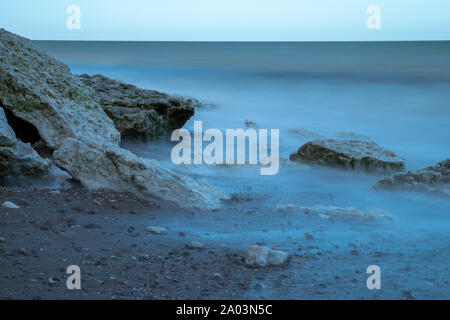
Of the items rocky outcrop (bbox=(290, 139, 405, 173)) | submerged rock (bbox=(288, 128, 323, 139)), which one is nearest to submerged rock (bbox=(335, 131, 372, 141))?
submerged rock (bbox=(288, 128, 323, 139))

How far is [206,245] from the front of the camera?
3.26m

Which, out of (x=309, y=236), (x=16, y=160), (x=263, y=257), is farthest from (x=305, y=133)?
(x=263, y=257)

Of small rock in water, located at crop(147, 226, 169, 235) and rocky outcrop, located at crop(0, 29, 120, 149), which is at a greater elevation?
rocky outcrop, located at crop(0, 29, 120, 149)

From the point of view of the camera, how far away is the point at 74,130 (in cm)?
462

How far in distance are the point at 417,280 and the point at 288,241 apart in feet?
2.88

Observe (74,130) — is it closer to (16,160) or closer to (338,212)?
(16,160)

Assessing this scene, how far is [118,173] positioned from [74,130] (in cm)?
81

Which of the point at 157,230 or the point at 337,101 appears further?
the point at 337,101

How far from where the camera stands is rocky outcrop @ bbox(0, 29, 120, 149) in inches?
182

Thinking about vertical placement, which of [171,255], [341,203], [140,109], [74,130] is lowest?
[171,255]

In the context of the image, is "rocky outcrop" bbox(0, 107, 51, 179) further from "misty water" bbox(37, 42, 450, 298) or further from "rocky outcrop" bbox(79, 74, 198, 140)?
"rocky outcrop" bbox(79, 74, 198, 140)

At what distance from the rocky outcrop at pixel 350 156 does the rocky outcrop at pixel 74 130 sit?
6.93 feet
